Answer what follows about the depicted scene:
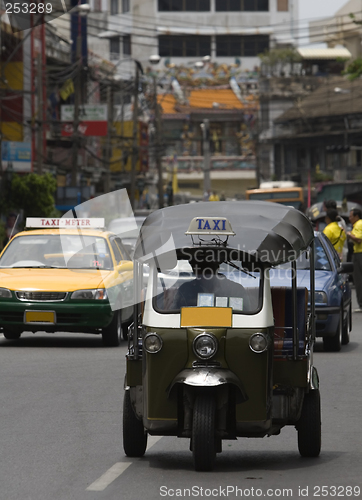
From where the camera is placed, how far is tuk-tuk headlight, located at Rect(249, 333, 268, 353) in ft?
21.6

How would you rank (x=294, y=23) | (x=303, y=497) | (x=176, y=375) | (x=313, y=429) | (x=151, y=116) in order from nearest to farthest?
1. (x=303, y=497)
2. (x=176, y=375)
3. (x=313, y=429)
4. (x=151, y=116)
5. (x=294, y=23)

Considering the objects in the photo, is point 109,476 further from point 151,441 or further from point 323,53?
point 323,53

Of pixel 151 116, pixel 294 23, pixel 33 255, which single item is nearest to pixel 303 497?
pixel 33 255

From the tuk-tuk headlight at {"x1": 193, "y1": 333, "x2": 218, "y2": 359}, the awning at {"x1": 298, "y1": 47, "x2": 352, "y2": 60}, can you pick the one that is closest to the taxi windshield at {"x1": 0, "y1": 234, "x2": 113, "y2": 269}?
the tuk-tuk headlight at {"x1": 193, "y1": 333, "x2": 218, "y2": 359}

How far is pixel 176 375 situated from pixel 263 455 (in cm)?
117

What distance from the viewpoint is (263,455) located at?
7.34 metres

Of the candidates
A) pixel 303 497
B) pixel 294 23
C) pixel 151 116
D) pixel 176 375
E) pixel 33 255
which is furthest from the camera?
pixel 294 23

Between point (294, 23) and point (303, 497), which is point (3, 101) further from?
point (294, 23)

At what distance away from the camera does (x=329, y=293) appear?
13.6m

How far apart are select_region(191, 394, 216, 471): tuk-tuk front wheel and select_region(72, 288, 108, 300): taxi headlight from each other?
730 cm

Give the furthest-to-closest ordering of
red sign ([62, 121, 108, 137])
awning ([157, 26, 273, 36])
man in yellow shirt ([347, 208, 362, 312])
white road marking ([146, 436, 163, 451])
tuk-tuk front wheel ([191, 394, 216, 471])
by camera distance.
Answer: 1. awning ([157, 26, 273, 36])
2. red sign ([62, 121, 108, 137])
3. man in yellow shirt ([347, 208, 362, 312])
4. white road marking ([146, 436, 163, 451])
5. tuk-tuk front wheel ([191, 394, 216, 471])

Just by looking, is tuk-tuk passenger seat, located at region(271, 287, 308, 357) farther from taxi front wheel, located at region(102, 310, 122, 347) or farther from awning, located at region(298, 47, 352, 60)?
awning, located at region(298, 47, 352, 60)

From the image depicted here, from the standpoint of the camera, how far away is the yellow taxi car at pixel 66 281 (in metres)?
13.6

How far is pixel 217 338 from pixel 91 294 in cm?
732
